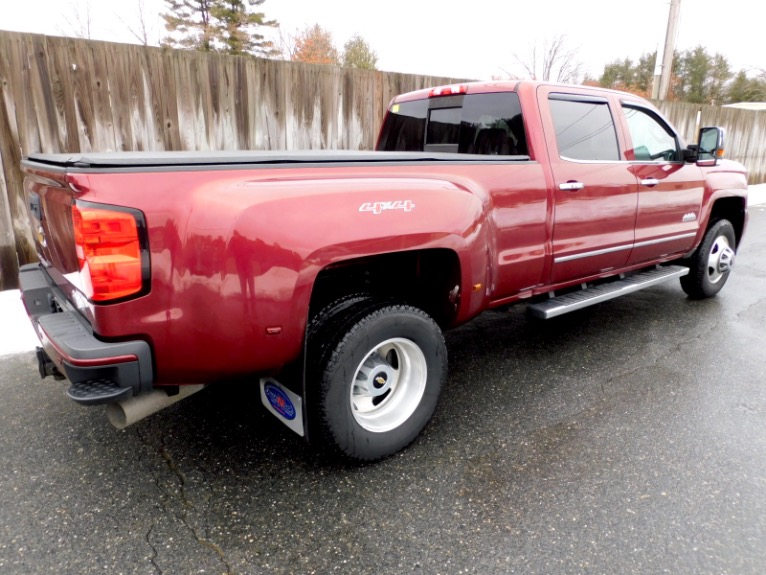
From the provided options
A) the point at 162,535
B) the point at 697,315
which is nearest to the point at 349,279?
the point at 162,535

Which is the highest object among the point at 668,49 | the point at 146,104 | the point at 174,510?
the point at 668,49

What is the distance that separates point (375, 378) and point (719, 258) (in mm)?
4300

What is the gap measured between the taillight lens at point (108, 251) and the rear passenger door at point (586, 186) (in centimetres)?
250

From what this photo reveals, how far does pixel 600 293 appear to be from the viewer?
154 inches

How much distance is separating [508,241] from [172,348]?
6.50ft

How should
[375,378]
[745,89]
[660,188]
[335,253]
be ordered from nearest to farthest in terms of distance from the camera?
[335,253] < [375,378] < [660,188] < [745,89]

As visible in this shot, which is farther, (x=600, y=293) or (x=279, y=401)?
(x=600, y=293)

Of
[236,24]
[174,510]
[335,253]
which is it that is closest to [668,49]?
[335,253]

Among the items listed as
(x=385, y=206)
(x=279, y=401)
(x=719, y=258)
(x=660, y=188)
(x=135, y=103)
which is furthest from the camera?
(x=719, y=258)

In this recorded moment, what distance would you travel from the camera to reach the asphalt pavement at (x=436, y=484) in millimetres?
2066

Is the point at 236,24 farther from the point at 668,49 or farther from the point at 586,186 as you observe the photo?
the point at 586,186

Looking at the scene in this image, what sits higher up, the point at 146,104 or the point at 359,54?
the point at 359,54

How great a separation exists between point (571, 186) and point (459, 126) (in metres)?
0.96

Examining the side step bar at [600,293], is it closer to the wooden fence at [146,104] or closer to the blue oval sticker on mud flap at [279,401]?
the blue oval sticker on mud flap at [279,401]
